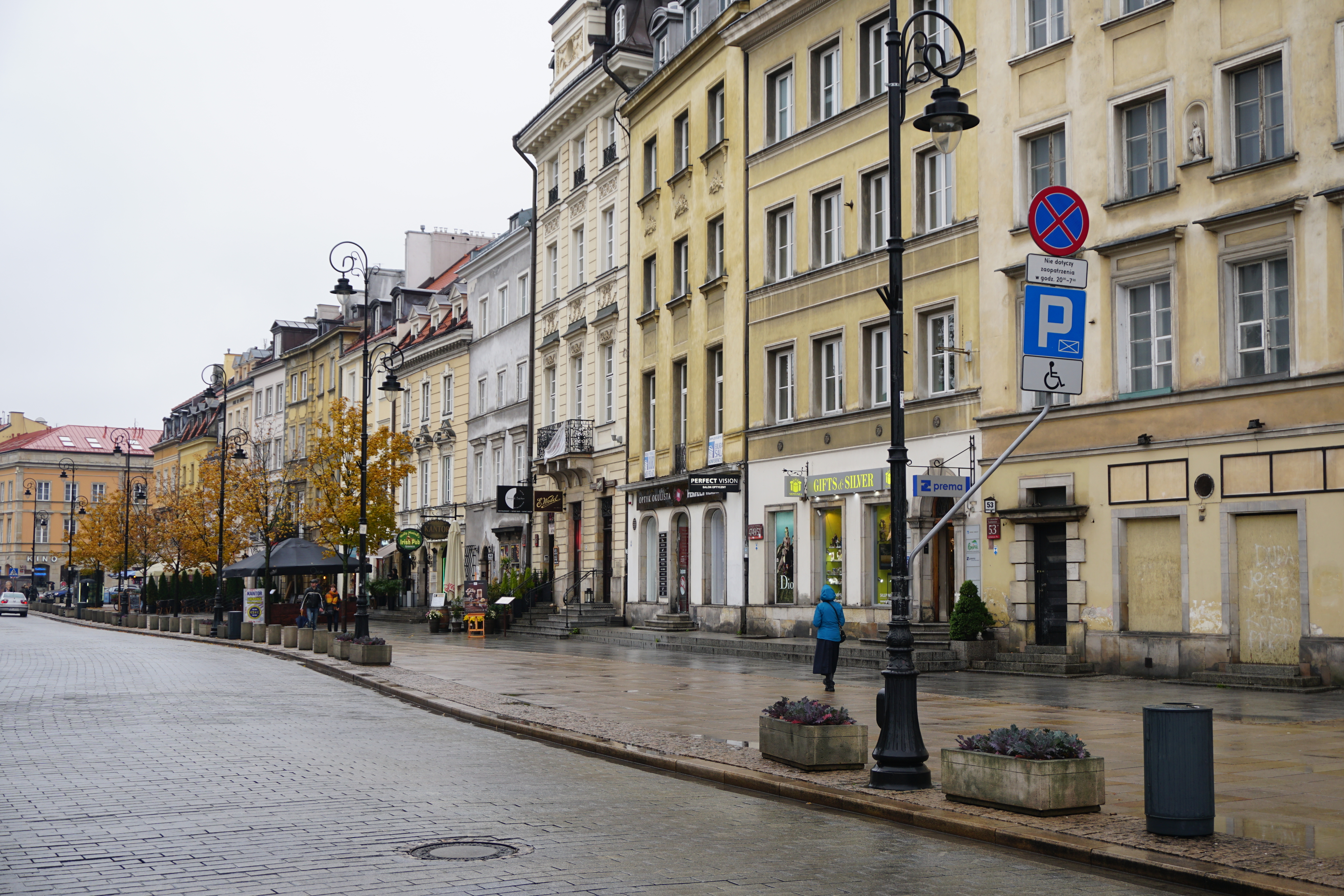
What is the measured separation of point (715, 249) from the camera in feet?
123

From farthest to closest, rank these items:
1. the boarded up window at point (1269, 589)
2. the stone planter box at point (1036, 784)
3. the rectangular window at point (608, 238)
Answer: the rectangular window at point (608, 238) < the boarded up window at point (1269, 589) < the stone planter box at point (1036, 784)

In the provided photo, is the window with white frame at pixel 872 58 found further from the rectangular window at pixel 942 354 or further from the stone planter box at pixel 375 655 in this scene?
the stone planter box at pixel 375 655

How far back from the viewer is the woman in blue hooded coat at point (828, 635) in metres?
21.2

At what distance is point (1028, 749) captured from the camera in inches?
400

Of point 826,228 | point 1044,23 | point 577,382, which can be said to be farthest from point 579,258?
point 1044,23

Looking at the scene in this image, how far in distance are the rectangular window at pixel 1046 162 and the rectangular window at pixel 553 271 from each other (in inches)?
975

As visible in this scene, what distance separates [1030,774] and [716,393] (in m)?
27.6

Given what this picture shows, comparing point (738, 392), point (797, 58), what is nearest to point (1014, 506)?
point (738, 392)

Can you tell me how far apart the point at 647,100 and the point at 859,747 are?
106 feet

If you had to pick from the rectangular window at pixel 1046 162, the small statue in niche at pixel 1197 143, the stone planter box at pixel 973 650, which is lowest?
the stone planter box at pixel 973 650

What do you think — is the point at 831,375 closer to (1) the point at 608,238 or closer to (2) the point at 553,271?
(1) the point at 608,238

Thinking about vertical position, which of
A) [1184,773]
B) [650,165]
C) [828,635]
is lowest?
[1184,773]

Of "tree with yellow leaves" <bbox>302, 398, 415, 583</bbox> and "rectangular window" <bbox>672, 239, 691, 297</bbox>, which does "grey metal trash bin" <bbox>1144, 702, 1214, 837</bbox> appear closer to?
"rectangular window" <bbox>672, 239, 691, 297</bbox>

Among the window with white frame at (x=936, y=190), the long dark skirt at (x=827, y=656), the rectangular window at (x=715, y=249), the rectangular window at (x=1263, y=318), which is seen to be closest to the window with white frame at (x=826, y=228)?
the window with white frame at (x=936, y=190)
